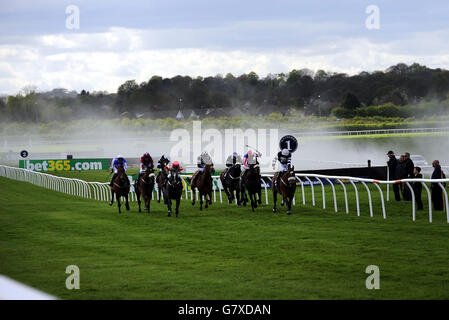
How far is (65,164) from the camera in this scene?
51.6 m

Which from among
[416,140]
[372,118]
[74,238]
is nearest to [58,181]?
[74,238]

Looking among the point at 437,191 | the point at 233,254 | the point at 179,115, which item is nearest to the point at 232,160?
the point at 437,191

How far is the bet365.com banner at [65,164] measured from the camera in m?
Result: 50.6

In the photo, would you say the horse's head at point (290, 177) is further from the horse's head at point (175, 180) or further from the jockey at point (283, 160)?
the horse's head at point (175, 180)

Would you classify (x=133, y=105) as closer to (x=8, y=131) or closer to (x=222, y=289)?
(x=8, y=131)

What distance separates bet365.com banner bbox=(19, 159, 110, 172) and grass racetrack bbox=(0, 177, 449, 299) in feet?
114

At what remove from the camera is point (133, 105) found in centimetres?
8769

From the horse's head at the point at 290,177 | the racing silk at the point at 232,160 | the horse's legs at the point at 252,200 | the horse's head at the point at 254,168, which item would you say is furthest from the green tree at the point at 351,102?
the horse's head at the point at 290,177

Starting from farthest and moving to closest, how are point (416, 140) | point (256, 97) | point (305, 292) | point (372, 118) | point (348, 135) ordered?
point (256, 97) → point (372, 118) → point (348, 135) → point (416, 140) → point (305, 292)

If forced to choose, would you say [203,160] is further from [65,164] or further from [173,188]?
[65,164]

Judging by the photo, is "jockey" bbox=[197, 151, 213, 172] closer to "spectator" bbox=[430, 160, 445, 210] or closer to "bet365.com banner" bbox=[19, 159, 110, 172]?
"spectator" bbox=[430, 160, 445, 210]

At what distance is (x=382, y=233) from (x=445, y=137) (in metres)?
59.1

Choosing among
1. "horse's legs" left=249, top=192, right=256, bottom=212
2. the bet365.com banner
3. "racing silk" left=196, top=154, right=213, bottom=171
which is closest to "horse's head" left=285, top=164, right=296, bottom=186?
"horse's legs" left=249, top=192, right=256, bottom=212

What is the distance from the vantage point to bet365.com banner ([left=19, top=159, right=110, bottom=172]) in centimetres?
5062
